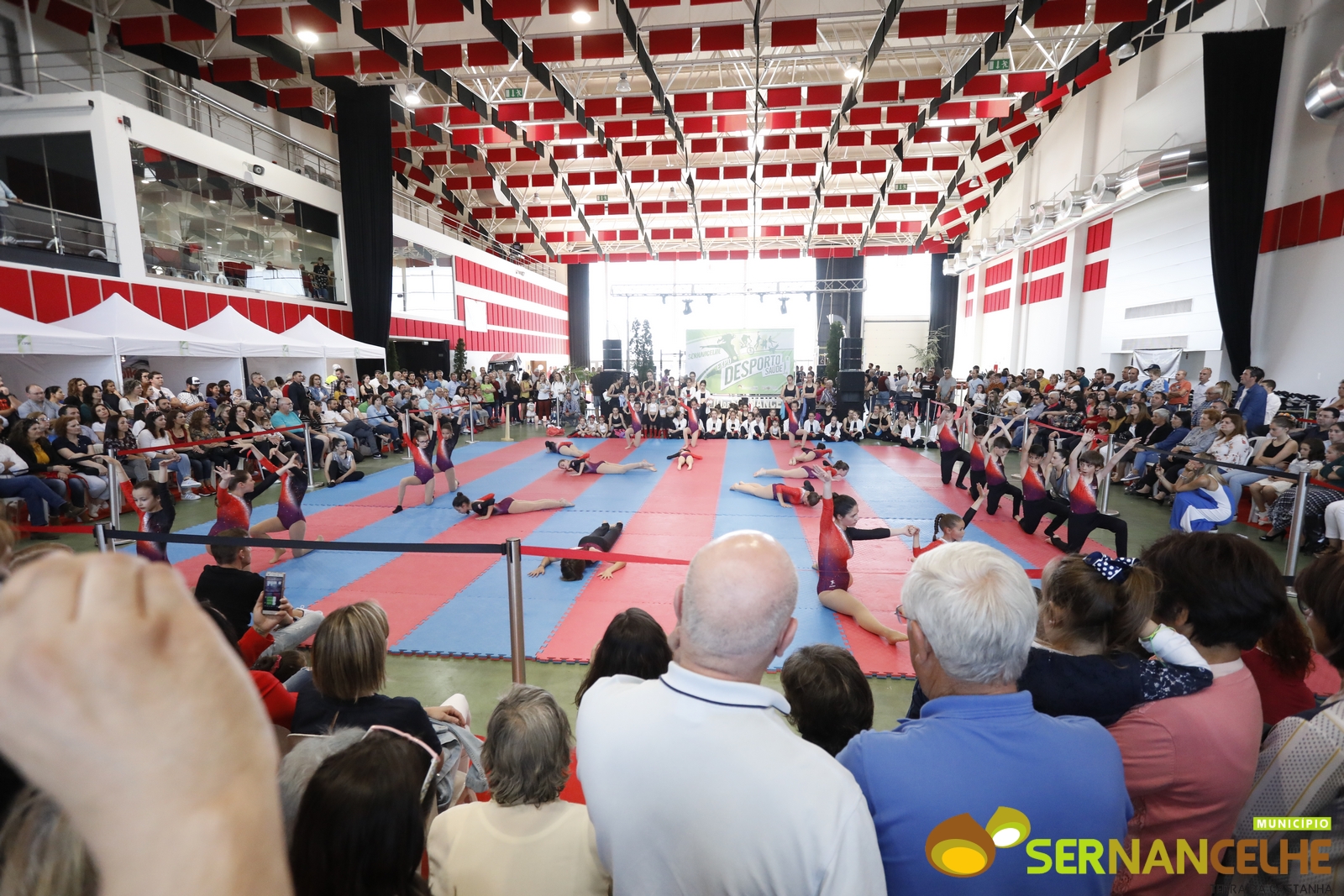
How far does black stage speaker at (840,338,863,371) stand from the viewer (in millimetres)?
18703

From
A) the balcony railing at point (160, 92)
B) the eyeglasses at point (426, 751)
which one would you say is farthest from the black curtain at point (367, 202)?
the eyeglasses at point (426, 751)

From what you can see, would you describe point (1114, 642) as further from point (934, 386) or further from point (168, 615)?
point (934, 386)

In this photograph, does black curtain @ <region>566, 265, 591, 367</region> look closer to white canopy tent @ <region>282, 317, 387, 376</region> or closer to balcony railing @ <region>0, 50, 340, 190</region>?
balcony railing @ <region>0, 50, 340, 190</region>

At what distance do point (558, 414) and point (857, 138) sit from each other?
1192 centimetres

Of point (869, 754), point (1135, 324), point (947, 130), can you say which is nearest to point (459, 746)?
point (869, 754)

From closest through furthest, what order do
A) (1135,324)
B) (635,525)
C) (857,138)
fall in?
(635,525) < (1135,324) < (857,138)

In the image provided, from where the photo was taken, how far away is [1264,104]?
32.4 ft

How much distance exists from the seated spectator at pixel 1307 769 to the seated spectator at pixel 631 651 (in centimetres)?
185

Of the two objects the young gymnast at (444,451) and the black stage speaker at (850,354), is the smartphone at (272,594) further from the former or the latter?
the black stage speaker at (850,354)

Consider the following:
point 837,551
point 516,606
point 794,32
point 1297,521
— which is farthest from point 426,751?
point 794,32

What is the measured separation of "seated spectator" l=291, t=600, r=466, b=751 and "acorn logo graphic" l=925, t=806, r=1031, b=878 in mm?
1772

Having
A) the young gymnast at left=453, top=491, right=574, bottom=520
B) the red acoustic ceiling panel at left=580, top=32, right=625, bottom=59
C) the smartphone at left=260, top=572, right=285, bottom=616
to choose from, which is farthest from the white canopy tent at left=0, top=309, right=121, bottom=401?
the red acoustic ceiling panel at left=580, top=32, right=625, bottom=59

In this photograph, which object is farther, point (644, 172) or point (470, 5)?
point (644, 172)

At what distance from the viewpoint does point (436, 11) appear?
397 inches
